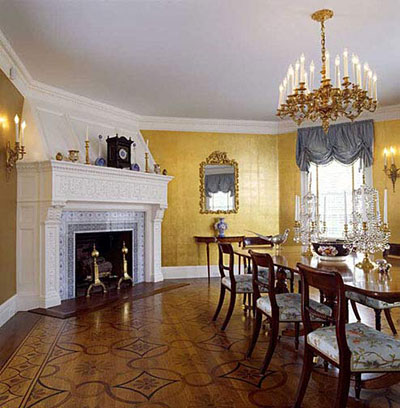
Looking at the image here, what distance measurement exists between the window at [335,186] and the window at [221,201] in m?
1.51

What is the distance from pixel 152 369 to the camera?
9.20ft

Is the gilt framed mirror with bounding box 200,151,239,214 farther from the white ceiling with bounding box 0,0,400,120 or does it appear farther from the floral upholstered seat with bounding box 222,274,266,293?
the floral upholstered seat with bounding box 222,274,266,293

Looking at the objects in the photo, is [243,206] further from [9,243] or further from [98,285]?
[9,243]

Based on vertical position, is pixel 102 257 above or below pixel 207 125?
below

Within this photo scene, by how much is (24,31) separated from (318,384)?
3900 millimetres

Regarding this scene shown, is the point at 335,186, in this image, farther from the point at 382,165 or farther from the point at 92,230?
the point at 92,230

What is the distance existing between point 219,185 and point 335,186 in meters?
2.05

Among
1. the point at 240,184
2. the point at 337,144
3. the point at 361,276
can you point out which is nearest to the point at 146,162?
the point at 240,184

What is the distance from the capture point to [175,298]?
5.14 metres

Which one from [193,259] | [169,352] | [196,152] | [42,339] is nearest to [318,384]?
[169,352]

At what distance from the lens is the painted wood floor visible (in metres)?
2.34

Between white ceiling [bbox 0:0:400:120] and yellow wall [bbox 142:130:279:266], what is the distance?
1383mm

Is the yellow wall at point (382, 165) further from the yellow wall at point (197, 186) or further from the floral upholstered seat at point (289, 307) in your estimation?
the floral upholstered seat at point (289, 307)

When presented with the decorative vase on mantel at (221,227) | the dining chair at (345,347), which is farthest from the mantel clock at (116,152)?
the dining chair at (345,347)
